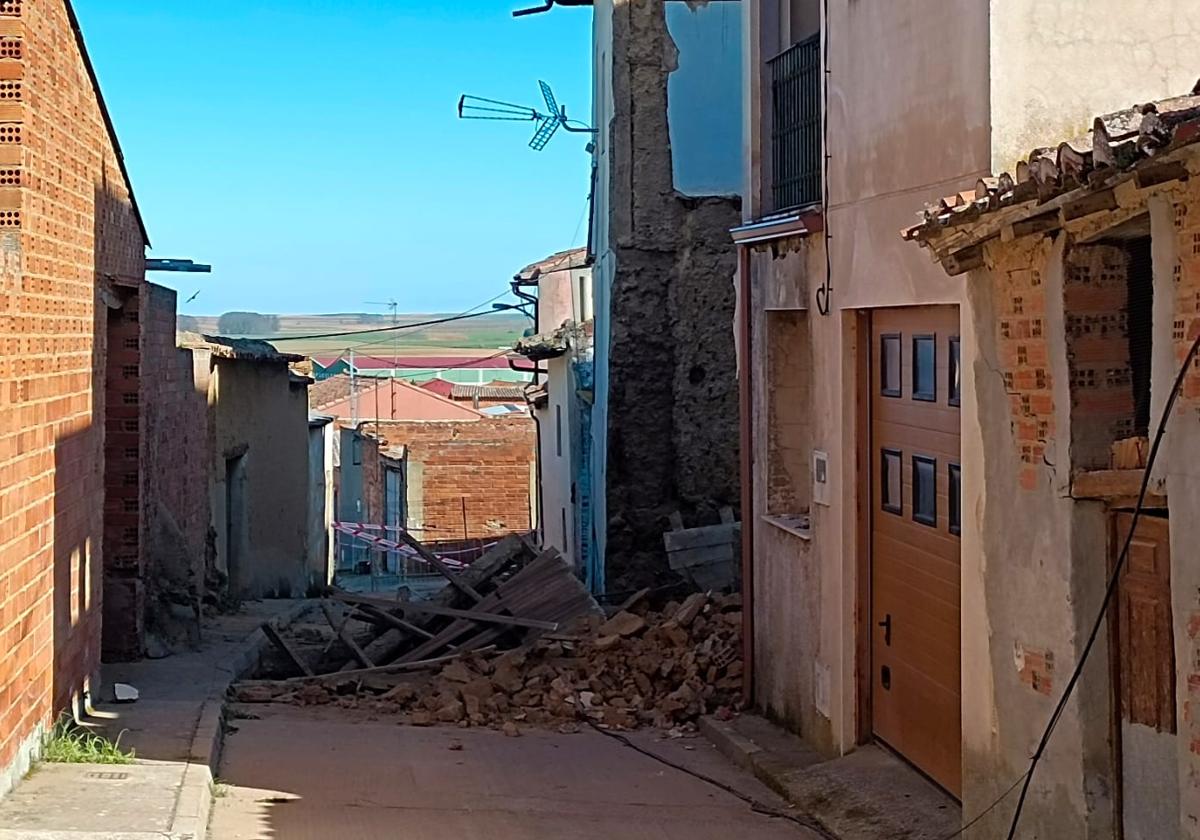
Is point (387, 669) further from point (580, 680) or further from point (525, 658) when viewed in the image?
point (580, 680)

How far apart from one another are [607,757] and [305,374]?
1528cm

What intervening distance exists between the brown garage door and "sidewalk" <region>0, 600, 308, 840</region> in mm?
3835

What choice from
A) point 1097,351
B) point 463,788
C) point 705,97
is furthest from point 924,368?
point 705,97

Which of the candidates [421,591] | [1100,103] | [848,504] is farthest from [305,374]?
[1100,103]

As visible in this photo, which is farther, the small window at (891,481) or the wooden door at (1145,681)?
the small window at (891,481)

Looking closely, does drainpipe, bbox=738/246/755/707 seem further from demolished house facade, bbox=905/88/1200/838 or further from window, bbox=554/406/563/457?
window, bbox=554/406/563/457

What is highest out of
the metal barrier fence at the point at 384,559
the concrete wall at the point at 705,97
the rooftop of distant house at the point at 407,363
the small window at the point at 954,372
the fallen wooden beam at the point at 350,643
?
the concrete wall at the point at 705,97

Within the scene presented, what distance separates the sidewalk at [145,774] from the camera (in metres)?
6.93

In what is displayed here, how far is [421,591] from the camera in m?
28.9

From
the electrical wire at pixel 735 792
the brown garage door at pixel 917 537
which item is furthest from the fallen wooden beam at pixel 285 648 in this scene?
the brown garage door at pixel 917 537

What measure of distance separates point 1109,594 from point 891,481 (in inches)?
125

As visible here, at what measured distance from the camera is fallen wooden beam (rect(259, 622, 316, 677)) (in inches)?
574

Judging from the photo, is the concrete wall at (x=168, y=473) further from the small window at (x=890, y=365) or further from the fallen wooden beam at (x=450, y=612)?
the small window at (x=890, y=365)

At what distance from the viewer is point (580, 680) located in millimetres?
13352
